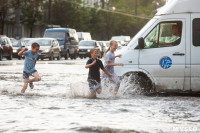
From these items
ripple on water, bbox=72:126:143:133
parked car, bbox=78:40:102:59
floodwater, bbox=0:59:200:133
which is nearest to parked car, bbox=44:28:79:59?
parked car, bbox=78:40:102:59

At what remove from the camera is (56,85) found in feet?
57.6

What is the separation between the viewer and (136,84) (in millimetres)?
14086

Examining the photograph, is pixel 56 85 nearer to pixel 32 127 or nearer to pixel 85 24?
pixel 32 127

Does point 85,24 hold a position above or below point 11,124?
above

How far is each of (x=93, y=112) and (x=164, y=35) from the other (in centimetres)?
407

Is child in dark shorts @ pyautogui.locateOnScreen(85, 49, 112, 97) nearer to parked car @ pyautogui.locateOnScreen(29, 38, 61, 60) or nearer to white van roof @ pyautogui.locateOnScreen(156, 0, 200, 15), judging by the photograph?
white van roof @ pyautogui.locateOnScreen(156, 0, 200, 15)

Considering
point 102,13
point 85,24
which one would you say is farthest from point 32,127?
point 102,13

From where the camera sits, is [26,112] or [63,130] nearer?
[63,130]

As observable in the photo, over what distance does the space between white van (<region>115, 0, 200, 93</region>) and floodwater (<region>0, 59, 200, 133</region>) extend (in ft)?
1.13

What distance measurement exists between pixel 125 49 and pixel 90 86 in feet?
4.62

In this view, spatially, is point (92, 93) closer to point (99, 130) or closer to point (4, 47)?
point (99, 130)

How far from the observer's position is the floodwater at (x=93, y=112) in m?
8.61

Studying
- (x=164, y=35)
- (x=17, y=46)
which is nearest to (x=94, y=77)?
(x=164, y=35)

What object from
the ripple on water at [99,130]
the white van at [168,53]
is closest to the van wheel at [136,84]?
the white van at [168,53]
